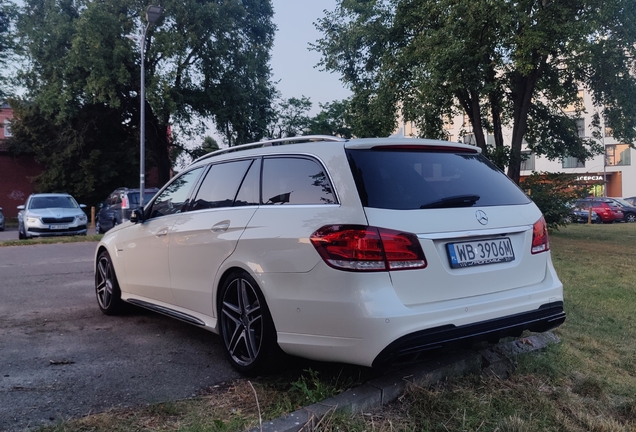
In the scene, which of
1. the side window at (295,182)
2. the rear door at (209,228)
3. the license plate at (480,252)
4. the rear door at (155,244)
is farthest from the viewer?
the rear door at (155,244)

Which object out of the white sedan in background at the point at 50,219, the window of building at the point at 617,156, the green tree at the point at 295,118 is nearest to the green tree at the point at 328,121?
the green tree at the point at 295,118

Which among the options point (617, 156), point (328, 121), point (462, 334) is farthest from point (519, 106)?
point (617, 156)

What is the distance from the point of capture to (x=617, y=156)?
60.5 metres

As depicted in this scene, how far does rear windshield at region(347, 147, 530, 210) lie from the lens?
11.2 feet

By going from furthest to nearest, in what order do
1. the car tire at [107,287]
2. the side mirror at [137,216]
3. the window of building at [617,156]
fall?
1. the window of building at [617,156]
2. the car tire at [107,287]
3. the side mirror at [137,216]

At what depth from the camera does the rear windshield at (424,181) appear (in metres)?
3.42

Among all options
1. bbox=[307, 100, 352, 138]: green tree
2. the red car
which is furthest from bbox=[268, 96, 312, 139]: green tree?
the red car

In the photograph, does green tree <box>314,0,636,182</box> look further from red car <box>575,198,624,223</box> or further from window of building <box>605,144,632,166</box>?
window of building <box>605,144,632,166</box>

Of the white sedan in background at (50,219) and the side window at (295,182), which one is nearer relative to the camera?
the side window at (295,182)

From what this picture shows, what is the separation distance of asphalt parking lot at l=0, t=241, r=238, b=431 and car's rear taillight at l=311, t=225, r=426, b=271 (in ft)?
4.36

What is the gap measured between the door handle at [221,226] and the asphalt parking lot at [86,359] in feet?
3.27

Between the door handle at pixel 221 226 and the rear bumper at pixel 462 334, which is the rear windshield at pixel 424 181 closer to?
the rear bumper at pixel 462 334

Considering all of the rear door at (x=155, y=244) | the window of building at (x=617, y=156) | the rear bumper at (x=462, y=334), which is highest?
the window of building at (x=617, y=156)

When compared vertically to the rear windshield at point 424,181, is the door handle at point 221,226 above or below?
below
